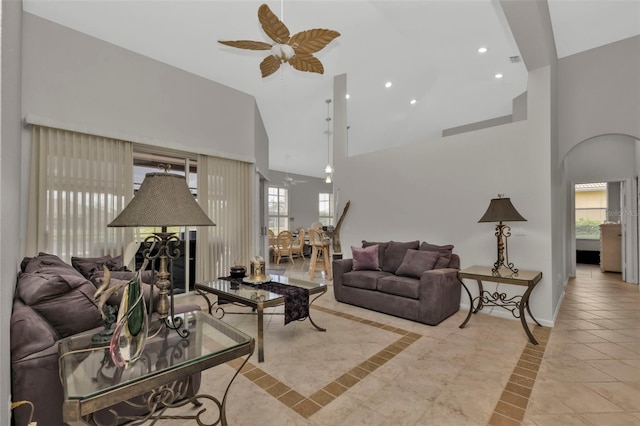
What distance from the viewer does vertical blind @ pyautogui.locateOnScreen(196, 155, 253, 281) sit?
15.6 feet

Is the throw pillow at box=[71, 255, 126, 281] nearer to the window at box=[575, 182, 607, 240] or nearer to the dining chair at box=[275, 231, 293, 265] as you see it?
the dining chair at box=[275, 231, 293, 265]

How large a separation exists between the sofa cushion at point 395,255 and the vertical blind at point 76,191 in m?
3.61

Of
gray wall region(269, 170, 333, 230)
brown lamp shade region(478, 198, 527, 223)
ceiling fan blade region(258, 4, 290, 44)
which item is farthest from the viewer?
gray wall region(269, 170, 333, 230)

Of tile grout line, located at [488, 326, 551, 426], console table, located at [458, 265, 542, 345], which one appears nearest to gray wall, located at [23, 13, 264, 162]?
console table, located at [458, 265, 542, 345]

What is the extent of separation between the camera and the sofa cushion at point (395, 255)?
400 centimetres

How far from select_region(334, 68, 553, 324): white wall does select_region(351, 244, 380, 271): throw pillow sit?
26.3 inches

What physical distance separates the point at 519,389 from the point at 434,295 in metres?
1.23

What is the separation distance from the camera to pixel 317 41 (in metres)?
2.53

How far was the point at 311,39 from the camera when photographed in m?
2.50

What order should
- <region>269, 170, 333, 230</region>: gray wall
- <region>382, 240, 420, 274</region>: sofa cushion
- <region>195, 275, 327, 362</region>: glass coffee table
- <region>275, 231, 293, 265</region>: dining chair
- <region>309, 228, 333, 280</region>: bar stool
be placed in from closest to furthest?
<region>195, 275, 327, 362</region>: glass coffee table → <region>382, 240, 420, 274</region>: sofa cushion → <region>309, 228, 333, 280</region>: bar stool → <region>275, 231, 293, 265</region>: dining chair → <region>269, 170, 333, 230</region>: gray wall

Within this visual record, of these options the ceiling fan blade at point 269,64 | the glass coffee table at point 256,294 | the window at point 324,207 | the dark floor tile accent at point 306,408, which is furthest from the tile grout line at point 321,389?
the window at point 324,207

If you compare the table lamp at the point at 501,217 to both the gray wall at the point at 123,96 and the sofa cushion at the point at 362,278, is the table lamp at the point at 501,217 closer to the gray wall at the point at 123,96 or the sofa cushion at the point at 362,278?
the sofa cushion at the point at 362,278

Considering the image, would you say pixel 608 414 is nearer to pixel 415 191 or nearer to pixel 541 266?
pixel 541 266

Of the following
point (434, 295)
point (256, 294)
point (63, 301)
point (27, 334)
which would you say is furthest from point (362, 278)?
point (27, 334)
